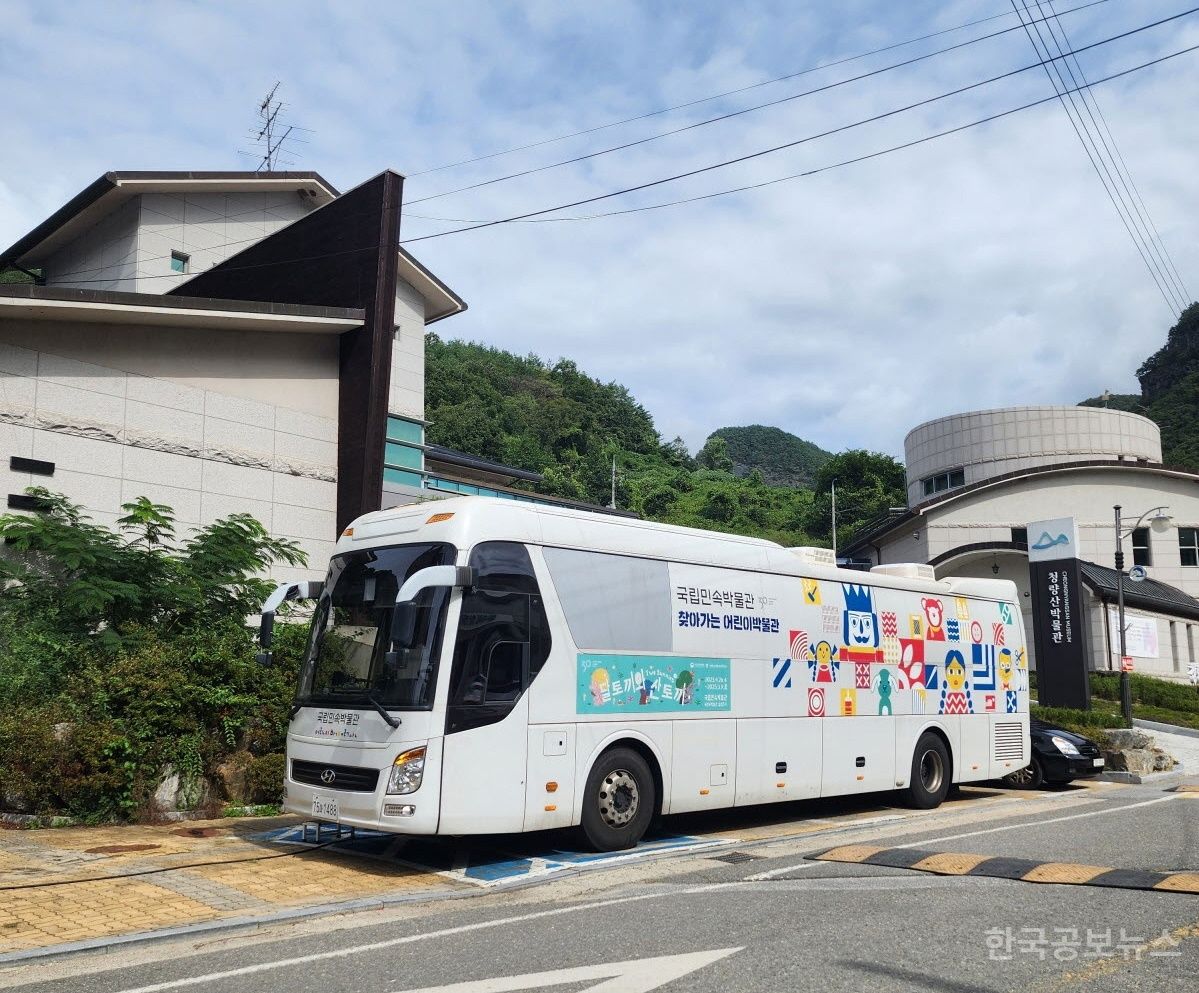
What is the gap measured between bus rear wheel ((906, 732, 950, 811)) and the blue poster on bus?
172 inches

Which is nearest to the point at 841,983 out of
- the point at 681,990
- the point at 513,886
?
the point at 681,990

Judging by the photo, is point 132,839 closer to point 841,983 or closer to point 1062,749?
point 841,983

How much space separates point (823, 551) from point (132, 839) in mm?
8857

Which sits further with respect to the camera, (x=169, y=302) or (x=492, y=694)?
(x=169, y=302)

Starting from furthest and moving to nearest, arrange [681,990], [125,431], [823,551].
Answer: [125,431]
[823,551]
[681,990]

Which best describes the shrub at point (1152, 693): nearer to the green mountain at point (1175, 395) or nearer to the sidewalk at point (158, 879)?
the sidewalk at point (158, 879)

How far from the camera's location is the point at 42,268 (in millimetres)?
30672

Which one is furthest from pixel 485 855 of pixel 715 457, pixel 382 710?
pixel 715 457

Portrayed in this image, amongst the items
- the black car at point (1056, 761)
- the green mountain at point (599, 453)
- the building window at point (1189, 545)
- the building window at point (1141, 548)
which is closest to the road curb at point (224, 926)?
the black car at point (1056, 761)

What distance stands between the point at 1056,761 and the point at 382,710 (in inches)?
574

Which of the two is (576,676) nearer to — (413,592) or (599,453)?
(413,592)

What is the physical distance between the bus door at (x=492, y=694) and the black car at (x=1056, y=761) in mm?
12692

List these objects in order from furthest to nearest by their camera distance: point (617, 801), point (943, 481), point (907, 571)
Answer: point (943, 481)
point (907, 571)
point (617, 801)

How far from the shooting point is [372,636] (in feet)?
31.7
